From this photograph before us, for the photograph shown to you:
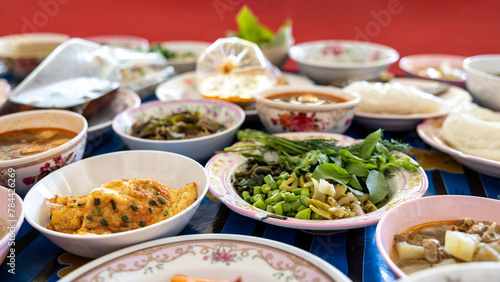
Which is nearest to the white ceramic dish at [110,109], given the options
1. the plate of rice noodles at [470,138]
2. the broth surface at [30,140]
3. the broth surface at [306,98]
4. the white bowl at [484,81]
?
the broth surface at [30,140]

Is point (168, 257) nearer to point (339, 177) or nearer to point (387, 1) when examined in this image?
point (339, 177)

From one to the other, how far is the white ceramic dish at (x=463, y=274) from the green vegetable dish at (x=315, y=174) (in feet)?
1.56

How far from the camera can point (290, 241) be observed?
135cm

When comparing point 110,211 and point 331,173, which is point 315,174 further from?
point 110,211

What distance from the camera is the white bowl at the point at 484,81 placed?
7.43ft

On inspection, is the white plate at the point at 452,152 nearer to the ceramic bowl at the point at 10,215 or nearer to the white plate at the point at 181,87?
the white plate at the point at 181,87

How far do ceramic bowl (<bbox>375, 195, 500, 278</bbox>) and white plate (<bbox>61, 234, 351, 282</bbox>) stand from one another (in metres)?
0.34

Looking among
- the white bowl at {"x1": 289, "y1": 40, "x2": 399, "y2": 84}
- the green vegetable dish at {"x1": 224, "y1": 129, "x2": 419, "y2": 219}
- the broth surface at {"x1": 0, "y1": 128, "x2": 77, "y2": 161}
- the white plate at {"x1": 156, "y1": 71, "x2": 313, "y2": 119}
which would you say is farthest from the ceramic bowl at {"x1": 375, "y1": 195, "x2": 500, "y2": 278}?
the white plate at {"x1": 156, "y1": 71, "x2": 313, "y2": 119}

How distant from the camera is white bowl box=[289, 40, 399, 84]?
2.79m

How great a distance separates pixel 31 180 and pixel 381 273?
4.19 feet

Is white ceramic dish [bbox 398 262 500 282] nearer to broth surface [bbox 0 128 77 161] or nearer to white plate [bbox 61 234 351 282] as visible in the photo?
white plate [bbox 61 234 351 282]

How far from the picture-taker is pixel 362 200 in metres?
1.46

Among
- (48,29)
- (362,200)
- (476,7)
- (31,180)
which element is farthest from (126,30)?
(362,200)

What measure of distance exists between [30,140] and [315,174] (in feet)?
4.14
